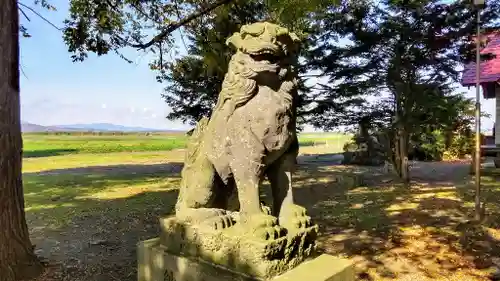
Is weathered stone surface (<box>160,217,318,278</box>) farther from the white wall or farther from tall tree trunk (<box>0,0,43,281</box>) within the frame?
the white wall

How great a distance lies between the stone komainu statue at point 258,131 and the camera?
7.39 feet

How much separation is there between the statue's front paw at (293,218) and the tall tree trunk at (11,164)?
2.84 meters

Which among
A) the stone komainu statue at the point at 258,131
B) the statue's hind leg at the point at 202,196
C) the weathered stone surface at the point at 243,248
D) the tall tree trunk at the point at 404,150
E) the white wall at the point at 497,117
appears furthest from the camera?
the white wall at the point at 497,117

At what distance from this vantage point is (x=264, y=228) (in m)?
2.16

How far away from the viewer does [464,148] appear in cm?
1545

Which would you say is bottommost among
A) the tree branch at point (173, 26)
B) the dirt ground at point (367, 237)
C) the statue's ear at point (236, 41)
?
the dirt ground at point (367, 237)

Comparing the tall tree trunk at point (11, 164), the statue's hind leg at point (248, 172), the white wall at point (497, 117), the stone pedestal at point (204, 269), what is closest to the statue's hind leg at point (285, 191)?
the statue's hind leg at point (248, 172)

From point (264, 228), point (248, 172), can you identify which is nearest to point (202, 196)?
point (248, 172)

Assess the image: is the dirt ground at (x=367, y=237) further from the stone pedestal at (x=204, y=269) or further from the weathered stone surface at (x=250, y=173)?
the weathered stone surface at (x=250, y=173)

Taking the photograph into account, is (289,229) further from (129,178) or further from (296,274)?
(129,178)

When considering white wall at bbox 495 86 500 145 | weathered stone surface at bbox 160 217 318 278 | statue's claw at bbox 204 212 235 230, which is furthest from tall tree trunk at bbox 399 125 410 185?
statue's claw at bbox 204 212 235 230

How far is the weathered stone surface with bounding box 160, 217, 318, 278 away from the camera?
7.00 feet

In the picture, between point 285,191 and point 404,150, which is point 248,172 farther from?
point 404,150

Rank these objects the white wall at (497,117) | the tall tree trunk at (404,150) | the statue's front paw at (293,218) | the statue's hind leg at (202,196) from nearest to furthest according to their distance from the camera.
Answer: the statue's front paw at (293,218)
the statue's hind leg at (202,196)
the tall tree trunk at (404,150)
the white wall at (497,117)
